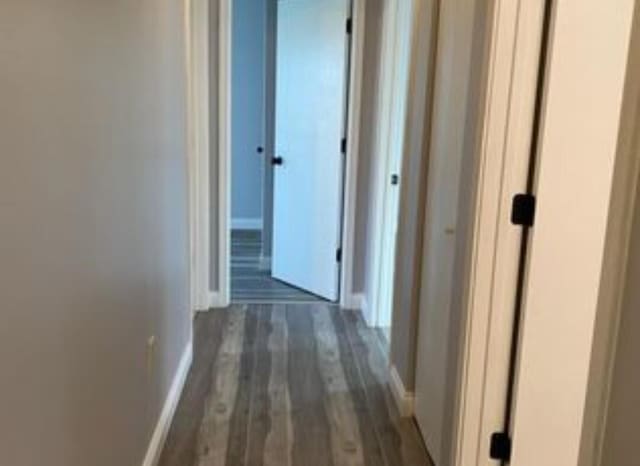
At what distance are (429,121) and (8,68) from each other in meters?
1.91

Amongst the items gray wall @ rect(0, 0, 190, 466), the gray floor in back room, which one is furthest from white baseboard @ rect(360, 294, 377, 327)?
gray wall @ rect(0, 0, 190, 466)

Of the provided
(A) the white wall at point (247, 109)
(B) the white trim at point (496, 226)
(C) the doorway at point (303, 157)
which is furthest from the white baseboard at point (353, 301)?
(A) the white wall at point (247, 109)

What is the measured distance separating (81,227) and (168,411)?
1.51m

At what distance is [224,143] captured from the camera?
14.1ft

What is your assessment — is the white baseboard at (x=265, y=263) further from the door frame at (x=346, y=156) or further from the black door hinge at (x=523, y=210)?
the black door hinge at (x=523, y=210)

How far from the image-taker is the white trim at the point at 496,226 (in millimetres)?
1879

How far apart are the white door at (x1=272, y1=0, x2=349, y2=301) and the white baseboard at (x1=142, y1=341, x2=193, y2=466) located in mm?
1431

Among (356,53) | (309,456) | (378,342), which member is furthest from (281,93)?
(309,456)

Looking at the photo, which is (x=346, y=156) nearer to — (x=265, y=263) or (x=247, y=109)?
(x=265, y=263)

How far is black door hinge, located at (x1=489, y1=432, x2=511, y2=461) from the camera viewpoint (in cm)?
209

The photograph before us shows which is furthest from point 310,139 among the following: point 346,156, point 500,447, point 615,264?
point 615,264

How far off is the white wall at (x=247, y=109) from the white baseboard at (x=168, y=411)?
359 centimetres

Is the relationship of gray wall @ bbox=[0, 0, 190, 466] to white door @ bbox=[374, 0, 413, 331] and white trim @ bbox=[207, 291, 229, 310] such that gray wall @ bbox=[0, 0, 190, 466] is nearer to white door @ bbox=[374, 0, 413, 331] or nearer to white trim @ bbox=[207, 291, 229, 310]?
white door @ bbox=[374, 0, 413, 331]

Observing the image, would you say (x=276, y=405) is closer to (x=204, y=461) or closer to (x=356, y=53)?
(x=204, y=461)
